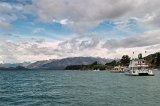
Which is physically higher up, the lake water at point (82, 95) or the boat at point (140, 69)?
the boat at point (140, 69)

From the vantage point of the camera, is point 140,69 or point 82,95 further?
point 140,69

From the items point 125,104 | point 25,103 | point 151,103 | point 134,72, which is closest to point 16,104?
point 25,103

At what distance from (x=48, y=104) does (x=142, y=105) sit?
48.7 feet

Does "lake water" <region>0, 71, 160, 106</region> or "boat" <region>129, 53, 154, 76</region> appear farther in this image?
"boat" <region>129, 53, 154, 76</region>

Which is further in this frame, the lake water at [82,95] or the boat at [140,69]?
the boat at [140,69]

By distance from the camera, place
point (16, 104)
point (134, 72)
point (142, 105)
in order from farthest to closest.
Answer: point (134, 72)
point (16, 104)
point (142, 105)

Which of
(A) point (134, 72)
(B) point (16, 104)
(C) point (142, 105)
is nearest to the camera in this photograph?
(C) point (142, 105)

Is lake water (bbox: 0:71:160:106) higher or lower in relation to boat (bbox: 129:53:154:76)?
lower

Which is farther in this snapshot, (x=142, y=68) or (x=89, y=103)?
(x=142, y=68)

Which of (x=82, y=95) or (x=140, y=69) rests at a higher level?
(x=140, y=69)

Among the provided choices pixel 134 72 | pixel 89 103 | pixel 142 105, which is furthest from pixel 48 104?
pixel 134 72

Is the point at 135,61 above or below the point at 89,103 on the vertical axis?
above

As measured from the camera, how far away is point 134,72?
18125cm

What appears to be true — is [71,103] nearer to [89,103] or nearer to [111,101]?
[89,103]
